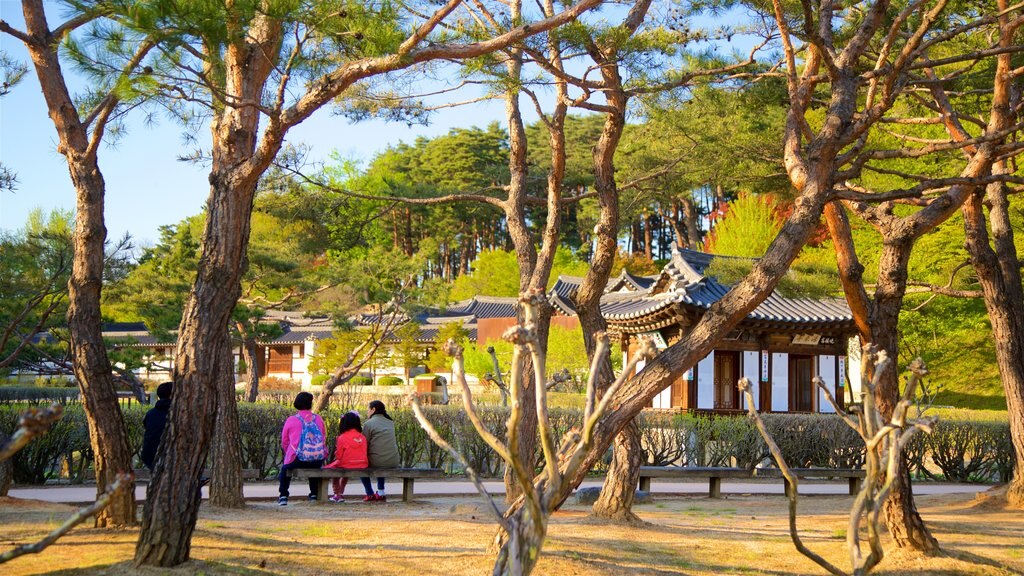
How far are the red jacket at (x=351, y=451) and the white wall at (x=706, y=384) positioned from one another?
1241 cm

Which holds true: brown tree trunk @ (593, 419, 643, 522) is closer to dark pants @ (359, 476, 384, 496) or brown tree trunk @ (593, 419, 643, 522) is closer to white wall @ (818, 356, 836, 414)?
dark pants @ (359, 476, 384, 496)

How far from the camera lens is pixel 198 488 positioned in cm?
572

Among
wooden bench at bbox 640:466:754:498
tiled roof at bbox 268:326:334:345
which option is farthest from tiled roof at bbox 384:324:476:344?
wooden bench at bbox 640:466:754:498

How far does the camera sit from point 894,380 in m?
7.17

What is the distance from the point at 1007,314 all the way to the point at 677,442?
5370 mm

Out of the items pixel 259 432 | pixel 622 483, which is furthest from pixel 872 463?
pixel 259 432

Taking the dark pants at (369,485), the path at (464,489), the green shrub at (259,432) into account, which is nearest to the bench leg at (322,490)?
the dark pants at (369,485)

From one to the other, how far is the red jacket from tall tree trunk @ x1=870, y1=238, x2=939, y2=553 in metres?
5.18

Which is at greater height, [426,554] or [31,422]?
[31,422]

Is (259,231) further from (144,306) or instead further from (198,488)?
(198,488)

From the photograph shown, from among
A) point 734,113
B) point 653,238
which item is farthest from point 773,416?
point 653,238

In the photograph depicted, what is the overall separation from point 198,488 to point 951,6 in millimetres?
8511

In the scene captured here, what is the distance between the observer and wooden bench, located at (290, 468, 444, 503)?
9531 mm

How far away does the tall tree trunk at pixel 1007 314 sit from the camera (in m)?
10.1
